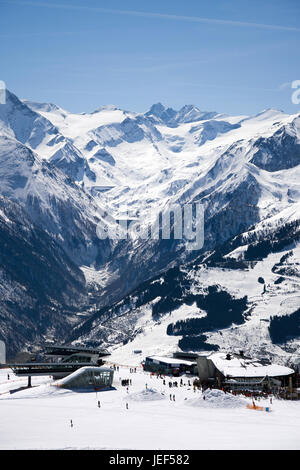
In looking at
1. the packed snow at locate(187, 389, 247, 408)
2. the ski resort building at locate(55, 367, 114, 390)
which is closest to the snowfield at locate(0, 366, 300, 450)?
the packed snow at locate(187, 389, 247, 408)

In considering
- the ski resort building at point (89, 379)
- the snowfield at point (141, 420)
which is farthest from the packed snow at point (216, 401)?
the ski resort building at point (89, 379)

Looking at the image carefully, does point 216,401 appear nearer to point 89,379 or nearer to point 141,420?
point 141,420

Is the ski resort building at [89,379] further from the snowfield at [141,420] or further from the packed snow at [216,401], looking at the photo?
the packed snow at [216,401]

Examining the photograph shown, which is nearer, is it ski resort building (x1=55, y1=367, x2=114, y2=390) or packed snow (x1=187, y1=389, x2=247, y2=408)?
packed snow (x1=187, y1=389, x2=247, y2=408)

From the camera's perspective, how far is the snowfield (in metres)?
114

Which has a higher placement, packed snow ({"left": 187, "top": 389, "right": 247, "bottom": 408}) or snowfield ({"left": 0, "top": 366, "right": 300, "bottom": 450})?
packed snow ({"left": 187, "top": 389, "right": 247, "bottom": 408})

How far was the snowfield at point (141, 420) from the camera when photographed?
376 feet

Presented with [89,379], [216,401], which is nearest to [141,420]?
[216,401]

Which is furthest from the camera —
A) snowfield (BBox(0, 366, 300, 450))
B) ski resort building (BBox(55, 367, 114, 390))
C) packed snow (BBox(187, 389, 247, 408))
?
ski resort building (BBox(55, 367, 114, 390))

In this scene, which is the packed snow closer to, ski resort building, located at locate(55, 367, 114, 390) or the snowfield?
the snowfield
